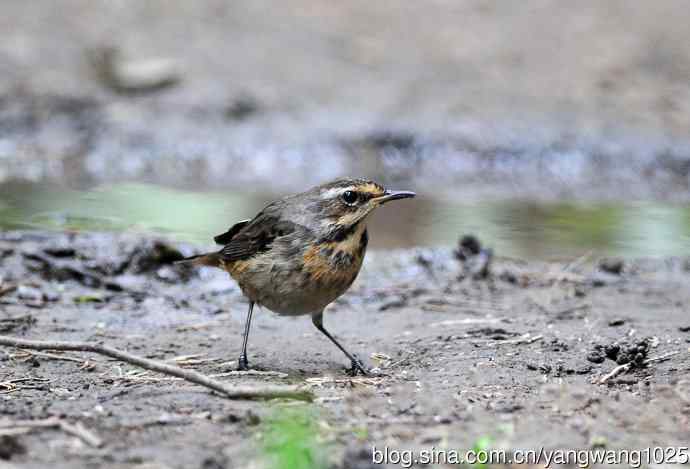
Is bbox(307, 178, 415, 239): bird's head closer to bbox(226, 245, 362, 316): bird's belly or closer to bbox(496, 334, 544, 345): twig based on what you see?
bbox(226, 245, 362, 316): bird's belly

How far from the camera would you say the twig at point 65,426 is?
426cm

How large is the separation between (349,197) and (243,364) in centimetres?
124

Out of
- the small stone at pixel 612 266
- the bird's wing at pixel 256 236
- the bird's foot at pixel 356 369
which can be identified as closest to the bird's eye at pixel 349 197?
the bird's wing at pixel 256 236

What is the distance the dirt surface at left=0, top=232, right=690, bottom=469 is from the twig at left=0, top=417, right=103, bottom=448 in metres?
0.03

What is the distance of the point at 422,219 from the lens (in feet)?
37.4

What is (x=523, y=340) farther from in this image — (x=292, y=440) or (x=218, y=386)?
(x=292, y=440)

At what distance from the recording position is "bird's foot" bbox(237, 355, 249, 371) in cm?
639

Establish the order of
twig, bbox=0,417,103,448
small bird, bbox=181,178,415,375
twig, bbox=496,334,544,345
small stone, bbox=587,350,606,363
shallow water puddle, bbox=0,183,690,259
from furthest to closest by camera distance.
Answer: shallow water puddle, bbox=0,183,690,259
twig, bbox=496,334,544,345
small bird, bbox=181,178,415,375
small stone, bbox=587,350,606,363
twig, bbox=0,417,103,448

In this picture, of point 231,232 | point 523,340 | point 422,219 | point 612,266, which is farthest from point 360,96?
point 523,340

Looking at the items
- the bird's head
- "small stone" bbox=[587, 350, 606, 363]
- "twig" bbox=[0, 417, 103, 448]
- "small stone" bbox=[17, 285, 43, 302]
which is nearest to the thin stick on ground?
"twig" bbox=[0, 417, 103, 448]

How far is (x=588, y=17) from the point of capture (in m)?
16.5

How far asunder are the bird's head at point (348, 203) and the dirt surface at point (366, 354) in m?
0.95

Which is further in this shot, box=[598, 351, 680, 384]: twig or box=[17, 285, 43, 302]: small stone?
box=[17, 285, 43, 302]: small stone

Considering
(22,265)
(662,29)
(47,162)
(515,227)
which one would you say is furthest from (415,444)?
(662,29)
